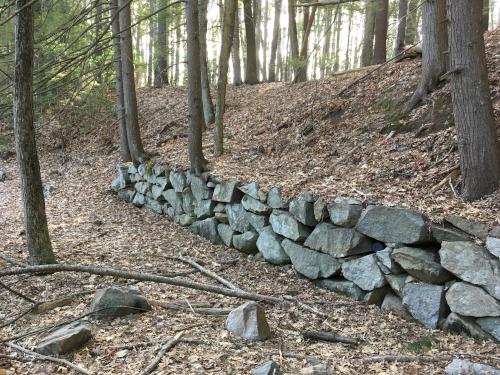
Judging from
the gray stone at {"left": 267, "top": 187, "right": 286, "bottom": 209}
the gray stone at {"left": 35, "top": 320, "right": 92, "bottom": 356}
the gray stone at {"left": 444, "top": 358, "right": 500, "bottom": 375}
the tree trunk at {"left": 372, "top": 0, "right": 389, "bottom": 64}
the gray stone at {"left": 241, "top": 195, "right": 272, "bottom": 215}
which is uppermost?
the tree trunk at {"left": 372, "top": 0, "right": 389, "bottom": 64}

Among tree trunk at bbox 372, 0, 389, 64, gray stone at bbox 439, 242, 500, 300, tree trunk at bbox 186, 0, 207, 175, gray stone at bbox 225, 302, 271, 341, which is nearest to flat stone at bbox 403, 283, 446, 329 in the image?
gray stone at bbox 439, 242, 500, 300

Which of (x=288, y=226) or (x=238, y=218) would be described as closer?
(x=288, y=226)

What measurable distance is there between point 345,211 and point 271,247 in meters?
1.52

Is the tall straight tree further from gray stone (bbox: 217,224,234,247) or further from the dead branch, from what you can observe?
gray stone (bbox: 217,224,234,247)

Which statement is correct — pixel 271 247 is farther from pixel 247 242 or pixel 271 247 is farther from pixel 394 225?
pixel 394 225

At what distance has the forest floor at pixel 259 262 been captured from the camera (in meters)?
3.72

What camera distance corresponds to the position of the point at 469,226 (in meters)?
4.24

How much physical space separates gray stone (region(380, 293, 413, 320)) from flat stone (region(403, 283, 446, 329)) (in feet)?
0.25

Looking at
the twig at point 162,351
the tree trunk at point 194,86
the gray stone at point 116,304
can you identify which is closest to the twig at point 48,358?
the twig at point 162,351

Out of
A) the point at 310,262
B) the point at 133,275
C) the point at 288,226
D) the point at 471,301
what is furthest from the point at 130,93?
the point at 471,301

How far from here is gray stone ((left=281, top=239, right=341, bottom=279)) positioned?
548cm

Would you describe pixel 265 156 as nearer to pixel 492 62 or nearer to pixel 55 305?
pixel 492 62

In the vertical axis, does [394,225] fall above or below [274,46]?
below

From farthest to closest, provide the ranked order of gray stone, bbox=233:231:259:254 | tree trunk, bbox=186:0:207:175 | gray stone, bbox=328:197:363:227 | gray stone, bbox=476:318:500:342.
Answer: tree trunk, bbox=186:0:207:175 → gray stone, bbox=233:231:259:254 → gray stone, bbox=328:197:363:227 → gray stone, bbox=476:318:500:342
